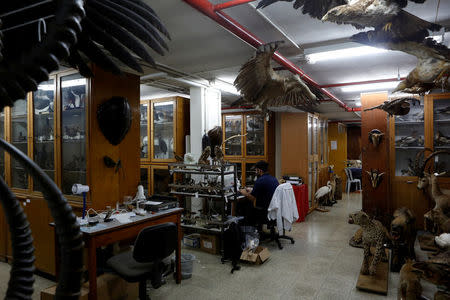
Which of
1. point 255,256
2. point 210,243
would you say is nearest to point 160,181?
point 210,243

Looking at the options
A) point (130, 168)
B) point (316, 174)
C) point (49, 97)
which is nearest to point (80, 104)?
point (49, 97)

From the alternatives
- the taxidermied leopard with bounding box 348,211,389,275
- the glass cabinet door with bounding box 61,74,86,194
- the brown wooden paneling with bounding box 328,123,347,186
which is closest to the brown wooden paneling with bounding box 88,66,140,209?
the glass cabinet door with bounding box 61,74,86,194

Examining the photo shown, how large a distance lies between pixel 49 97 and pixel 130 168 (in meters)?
1.33

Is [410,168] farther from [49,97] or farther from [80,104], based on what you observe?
[49,97]

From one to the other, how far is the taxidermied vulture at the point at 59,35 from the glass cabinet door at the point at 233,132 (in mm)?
6640

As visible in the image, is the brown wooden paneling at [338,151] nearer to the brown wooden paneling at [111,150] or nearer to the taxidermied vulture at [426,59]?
the brown wooden paneling at [111,150]

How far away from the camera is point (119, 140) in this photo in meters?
3.50

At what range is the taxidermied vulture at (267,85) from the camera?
217 cm

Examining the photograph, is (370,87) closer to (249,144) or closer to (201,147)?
(249,144)

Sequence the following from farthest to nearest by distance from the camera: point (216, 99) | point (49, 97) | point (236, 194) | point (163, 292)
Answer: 1. point (216, 99)
2. point (236, 194)
3. point (49, 97)
4. point (163, 292)

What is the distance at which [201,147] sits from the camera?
5137mm

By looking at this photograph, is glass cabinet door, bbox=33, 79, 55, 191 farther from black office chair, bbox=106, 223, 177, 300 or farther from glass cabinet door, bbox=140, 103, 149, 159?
glass cabinet door, bbox=140, 103, 149, 159

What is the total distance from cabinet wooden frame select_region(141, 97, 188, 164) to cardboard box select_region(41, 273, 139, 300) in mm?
2906

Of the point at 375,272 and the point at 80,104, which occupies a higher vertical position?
the point at 80,104
